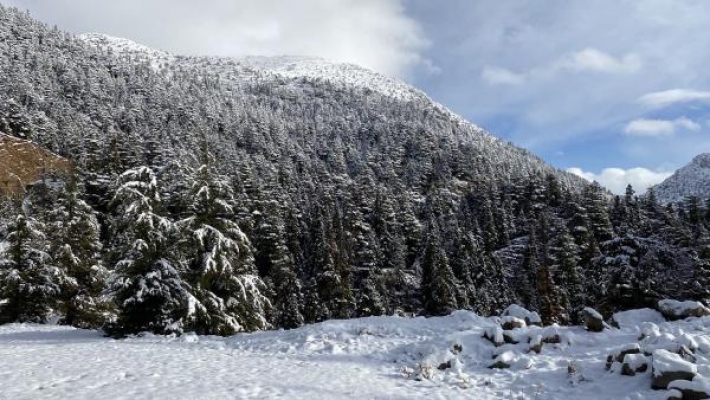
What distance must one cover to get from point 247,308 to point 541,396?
16134mm

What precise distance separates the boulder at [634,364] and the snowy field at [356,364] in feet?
0.67

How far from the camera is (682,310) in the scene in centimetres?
1416

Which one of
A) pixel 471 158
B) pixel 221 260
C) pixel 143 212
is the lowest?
pixel 221 260

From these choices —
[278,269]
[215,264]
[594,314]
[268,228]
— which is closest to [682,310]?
[594,314]

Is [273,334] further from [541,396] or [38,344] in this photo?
[541,396]

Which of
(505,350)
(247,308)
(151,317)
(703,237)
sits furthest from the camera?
(703,237)

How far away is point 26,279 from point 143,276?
11433 mm

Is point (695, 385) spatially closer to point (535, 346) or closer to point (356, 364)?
→ point (535, 346)

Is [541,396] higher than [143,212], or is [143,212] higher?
[143,212]

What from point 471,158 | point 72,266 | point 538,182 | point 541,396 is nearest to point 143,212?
point 72,266

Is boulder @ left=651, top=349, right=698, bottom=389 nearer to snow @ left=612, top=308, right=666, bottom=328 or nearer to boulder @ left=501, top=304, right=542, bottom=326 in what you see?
snow @ left=612, top=308, right=666, bottom=328

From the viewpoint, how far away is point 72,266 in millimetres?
27438

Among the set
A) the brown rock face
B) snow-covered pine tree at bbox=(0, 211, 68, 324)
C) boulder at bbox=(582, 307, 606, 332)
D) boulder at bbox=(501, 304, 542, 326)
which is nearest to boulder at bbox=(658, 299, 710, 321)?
boulder at bbox=(582, 307, 606, 332)

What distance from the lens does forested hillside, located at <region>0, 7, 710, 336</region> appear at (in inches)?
795
